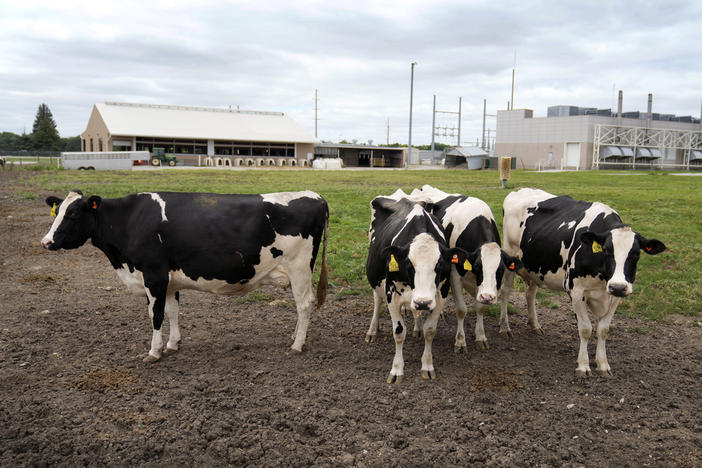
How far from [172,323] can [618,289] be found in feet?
17.2

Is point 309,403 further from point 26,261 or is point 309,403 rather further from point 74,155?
point 74,155

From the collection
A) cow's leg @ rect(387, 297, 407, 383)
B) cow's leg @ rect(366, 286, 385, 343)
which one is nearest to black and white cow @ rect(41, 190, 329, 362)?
cow's leg @ rect(366, 286, 385, 343)

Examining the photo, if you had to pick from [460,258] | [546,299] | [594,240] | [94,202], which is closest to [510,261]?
[460,258]

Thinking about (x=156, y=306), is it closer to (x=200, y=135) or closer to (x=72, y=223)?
(x=72, y=223)

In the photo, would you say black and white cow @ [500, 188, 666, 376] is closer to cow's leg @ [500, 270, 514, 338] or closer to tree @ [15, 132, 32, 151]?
cow's leg @ [500, 270, 514, 338]

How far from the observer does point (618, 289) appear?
5.39 meters

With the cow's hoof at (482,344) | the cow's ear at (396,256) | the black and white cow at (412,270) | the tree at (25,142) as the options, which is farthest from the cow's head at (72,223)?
the tree at (25,142)

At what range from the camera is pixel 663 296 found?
29.1 feet

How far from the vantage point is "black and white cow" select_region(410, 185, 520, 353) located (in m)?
5.98

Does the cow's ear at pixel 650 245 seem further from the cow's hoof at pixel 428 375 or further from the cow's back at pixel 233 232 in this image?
the cow's back at pixel 233 232

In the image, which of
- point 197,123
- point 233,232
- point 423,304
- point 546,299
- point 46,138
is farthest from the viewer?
point 46,138

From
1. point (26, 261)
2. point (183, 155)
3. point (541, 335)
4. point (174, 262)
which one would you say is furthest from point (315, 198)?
Result: point (183, 155)

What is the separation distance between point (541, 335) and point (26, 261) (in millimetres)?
10080

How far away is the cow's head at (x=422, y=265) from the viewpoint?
540 centimetres
